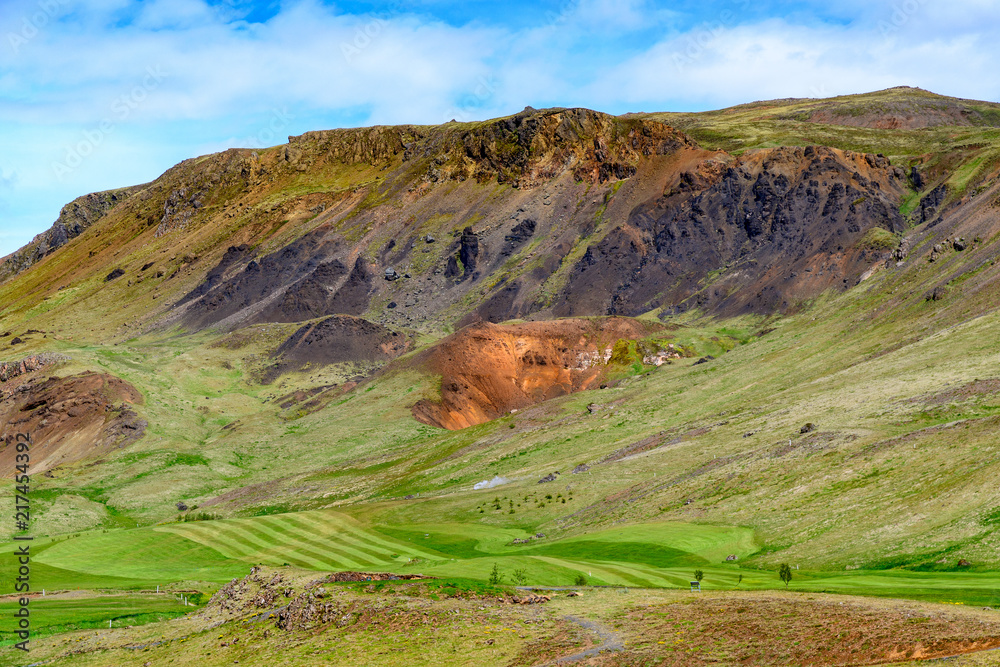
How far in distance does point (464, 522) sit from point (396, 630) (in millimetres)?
46280

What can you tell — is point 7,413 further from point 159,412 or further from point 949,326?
point 949,326

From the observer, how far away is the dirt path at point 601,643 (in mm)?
28047

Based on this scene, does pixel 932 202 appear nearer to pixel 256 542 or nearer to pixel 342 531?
pixel 342 531

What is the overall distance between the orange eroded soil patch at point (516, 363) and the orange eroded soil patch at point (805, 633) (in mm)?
104442

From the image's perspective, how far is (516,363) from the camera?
144625 mm

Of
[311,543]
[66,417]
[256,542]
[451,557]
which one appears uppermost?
[66,417]

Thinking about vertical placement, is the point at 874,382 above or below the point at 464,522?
above

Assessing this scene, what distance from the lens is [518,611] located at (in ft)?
108

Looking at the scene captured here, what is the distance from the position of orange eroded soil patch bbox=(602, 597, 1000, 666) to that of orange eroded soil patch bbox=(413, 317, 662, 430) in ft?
343

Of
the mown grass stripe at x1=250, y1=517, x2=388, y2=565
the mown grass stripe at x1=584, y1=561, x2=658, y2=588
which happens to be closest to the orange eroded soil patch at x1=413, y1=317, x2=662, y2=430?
the mown grass stripe at x1=250, y1=517, x2=388, y2=565

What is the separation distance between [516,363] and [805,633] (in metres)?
117

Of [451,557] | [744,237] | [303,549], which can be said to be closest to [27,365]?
[303,549]

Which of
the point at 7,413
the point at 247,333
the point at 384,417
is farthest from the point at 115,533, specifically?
the point at 247,333

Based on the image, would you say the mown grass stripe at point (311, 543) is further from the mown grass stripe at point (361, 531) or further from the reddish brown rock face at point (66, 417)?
the reddish brown rock face at point (66, 417)
